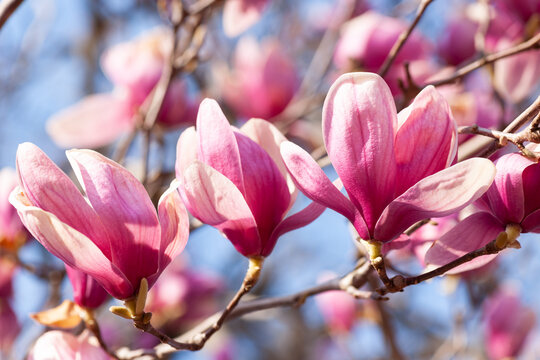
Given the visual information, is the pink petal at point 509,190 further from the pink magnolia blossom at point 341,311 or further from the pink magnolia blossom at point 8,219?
the pink magnolia blossom at point 341,311

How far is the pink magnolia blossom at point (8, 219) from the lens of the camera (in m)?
0.94

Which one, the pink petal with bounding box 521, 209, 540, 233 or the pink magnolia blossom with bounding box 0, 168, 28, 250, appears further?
the pink magnolia blossom with bounding box 0, 168, 28, 250

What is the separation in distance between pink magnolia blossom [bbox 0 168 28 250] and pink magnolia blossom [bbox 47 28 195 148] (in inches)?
6.1

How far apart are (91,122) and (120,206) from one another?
0.67 meters

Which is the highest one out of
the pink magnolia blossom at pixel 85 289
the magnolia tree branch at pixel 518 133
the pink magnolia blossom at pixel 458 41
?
the magnolia tree branch at pixel 518 133

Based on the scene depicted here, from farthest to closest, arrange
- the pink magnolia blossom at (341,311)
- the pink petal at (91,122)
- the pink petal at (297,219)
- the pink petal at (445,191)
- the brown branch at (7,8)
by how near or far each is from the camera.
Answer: the pink magnolia blossom at (341,311) → the pink petal at (91,122) → the brown branch at (7,8) → the pink petal at (297,219) → the pink petal at (445,191)

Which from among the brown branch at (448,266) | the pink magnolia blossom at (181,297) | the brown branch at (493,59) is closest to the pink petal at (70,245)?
the brown branch at (448,266)

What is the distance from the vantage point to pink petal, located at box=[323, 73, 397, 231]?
1.50ft

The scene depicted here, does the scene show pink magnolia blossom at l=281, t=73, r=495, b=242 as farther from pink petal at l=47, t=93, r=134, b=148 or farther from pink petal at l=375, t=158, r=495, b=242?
pink petal at l=47, t=93, r=134, b=148

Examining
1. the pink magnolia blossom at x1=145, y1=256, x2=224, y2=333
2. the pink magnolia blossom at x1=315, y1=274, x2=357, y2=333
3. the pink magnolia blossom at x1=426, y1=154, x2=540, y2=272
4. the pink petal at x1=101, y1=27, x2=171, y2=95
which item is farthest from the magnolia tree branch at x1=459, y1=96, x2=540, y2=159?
the pink magnolia blossom at x1=145, y1=256, x2=224, y2=333

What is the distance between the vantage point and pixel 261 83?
51.1 inches

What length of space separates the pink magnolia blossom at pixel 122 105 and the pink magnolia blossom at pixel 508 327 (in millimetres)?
650

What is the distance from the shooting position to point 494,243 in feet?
1.58

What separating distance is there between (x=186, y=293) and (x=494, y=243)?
108 centimetres
